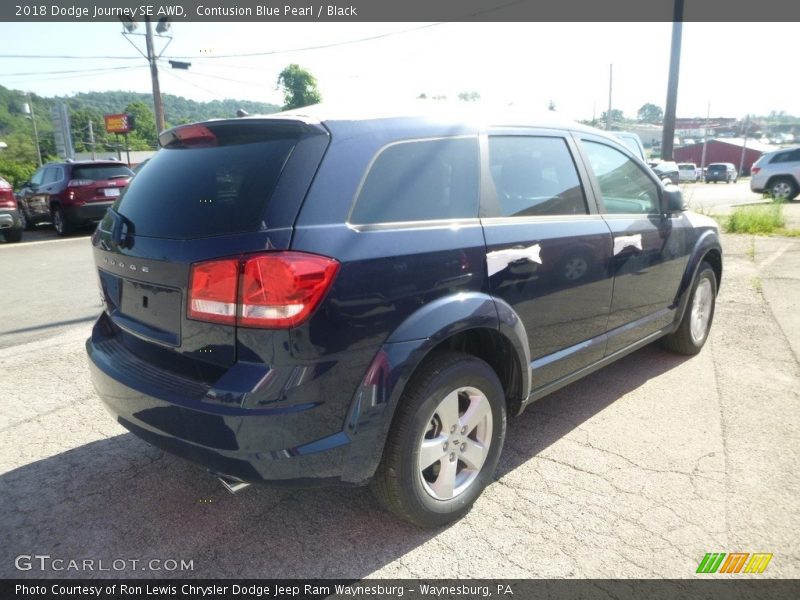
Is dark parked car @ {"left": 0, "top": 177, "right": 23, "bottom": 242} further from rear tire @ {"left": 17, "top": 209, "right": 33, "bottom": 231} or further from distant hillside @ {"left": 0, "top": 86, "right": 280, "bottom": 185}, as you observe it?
distant hillside @ {"left": 0, "top": 86, "right": 280, "bottom": 185}

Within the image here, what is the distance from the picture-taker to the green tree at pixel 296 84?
54750 millimetres

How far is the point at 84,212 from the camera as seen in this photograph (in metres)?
13.2

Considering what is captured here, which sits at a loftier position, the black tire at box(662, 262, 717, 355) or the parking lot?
the black tire at box(662, 262, 717, 355)

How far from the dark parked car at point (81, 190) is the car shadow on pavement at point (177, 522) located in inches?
447

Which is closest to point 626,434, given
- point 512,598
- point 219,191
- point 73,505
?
point 512,598

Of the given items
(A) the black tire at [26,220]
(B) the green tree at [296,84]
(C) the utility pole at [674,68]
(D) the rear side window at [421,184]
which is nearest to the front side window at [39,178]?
(A) the black tire at [26,220]

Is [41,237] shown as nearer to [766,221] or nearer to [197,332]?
[197,332]

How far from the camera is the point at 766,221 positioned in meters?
12.0

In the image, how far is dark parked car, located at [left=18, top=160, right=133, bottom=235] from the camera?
13.1m

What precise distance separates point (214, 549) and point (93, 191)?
12.9 m

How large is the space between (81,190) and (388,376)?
13387 millimetres

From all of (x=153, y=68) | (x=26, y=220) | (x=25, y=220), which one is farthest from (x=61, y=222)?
(x=153, y=68)

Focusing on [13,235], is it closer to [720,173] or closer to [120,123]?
[120,123]

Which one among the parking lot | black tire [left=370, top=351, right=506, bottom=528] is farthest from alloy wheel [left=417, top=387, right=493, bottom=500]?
the parking lot
